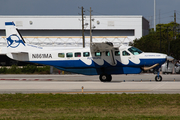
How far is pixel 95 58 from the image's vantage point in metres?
24.8

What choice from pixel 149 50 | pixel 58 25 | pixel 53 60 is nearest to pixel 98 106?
pixel 53 60

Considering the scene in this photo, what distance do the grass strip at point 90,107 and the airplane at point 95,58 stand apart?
914 cm

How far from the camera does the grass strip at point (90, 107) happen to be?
1062 centimetres

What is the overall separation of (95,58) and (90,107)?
40.3 feet

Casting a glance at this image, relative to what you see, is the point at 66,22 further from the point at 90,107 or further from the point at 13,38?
the point at 90,107

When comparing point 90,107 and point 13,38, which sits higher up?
point 13,38

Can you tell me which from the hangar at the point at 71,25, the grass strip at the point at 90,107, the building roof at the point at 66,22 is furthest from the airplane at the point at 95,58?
the building roof at the point at 66,22

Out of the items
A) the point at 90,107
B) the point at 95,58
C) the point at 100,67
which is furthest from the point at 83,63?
the point at 90,107

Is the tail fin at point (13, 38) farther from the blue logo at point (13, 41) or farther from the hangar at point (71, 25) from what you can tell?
the hangar at point (71, 25)

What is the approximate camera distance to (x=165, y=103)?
1368 centimetres

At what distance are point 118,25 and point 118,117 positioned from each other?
66.1 meters

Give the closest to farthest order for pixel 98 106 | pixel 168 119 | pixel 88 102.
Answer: pixel 168 119 → pixel 98 106 → pixel 88 102

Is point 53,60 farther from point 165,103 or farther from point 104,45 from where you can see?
point 165,103

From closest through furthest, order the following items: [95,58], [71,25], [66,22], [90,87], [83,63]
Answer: [90,87] → [95,58] → [83,63] → [71,25] → [66,22]
